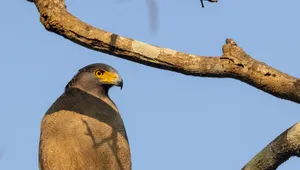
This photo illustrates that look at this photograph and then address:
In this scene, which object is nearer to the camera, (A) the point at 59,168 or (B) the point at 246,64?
(B) the point at 246,64

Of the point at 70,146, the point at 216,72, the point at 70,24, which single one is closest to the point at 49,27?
the point at 70,24

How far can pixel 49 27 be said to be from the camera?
403 cm

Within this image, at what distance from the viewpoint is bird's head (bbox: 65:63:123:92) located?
7123 millimetres

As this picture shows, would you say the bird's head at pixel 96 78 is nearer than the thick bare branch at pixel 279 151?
No

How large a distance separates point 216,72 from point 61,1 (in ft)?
3.57

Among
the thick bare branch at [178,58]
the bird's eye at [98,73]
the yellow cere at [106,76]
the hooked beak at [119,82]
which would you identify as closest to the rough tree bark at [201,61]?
the thick bare branch at [178,58]

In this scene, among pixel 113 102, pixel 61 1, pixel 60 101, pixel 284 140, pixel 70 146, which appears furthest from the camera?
pixel 113 102

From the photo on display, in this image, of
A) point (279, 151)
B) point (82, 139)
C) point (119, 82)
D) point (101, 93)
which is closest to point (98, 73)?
point (101, 93)

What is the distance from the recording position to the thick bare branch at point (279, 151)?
3.83 metres

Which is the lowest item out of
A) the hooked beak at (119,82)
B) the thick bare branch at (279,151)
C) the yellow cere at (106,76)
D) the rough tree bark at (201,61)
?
the thick bare branch at (279,151)

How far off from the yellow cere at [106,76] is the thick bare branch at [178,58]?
3007mm

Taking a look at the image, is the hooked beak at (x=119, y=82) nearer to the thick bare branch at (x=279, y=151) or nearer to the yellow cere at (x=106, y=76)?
the yellow cere at (x=106, y=76)

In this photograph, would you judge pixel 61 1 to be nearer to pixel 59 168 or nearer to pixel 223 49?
pixel 223 49

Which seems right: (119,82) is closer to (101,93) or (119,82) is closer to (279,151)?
(101,93)
